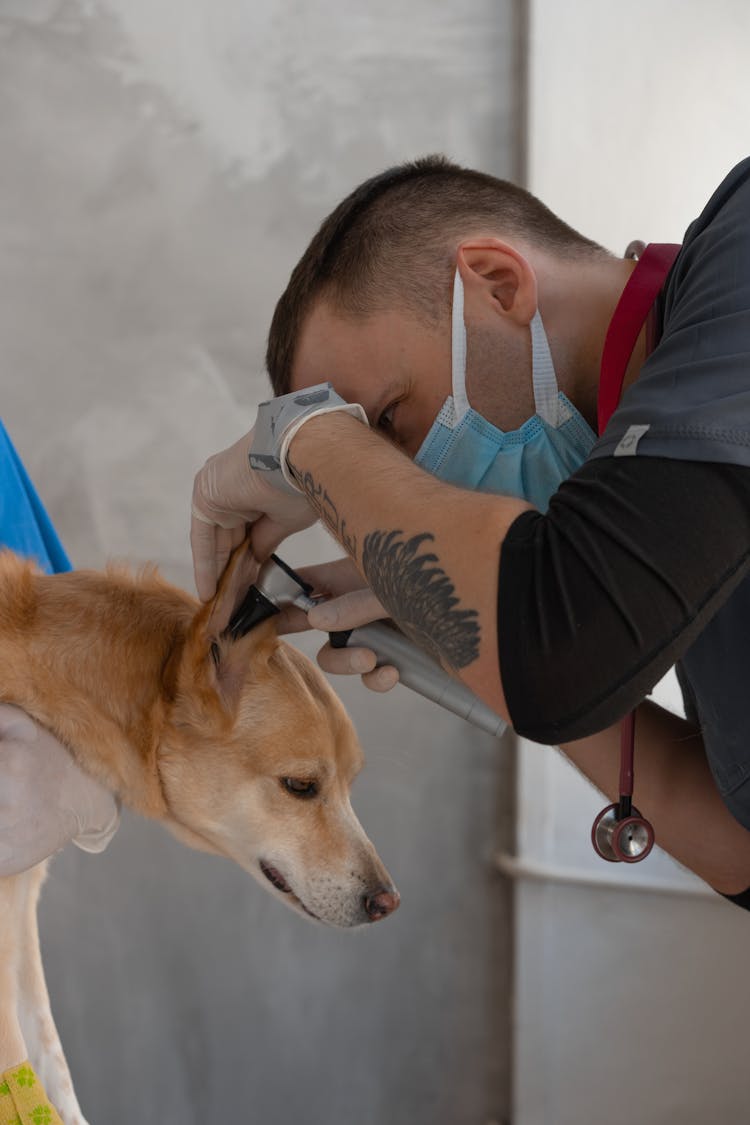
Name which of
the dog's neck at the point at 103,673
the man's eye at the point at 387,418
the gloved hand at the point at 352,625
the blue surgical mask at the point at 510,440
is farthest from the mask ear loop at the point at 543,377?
the dog's neck at the point at 103,673

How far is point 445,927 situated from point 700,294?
6.22 ft

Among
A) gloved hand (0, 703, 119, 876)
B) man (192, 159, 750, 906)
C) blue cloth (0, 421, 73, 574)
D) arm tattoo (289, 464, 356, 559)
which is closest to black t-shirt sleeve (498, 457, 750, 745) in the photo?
man (192, 159, 750, 906)

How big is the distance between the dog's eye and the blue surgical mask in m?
0.41

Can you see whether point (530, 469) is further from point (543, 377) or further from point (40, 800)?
point (40, 800)

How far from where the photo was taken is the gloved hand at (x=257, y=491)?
33.0 inches

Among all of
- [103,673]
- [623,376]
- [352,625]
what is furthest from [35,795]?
[623,376]

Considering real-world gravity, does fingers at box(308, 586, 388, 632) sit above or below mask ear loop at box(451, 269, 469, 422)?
below

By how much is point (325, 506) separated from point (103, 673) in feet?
1.37

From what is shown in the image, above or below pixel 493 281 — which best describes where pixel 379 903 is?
below

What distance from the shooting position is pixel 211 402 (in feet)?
7.19

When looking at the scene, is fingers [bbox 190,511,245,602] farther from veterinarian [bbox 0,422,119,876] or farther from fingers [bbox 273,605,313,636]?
veterinarian [bbox 0,422,119,876]

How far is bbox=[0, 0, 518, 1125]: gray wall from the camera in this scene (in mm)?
2107

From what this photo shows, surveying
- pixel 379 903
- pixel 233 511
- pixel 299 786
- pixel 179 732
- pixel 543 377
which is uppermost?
pixel 543 377

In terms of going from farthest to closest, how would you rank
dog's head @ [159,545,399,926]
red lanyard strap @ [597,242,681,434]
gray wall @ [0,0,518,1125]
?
1. gray wall @ [0,0,518,1125]
2. dog's head @ [159,545,399,926]
3. red lanyard strap @ [597,242,681,434]
